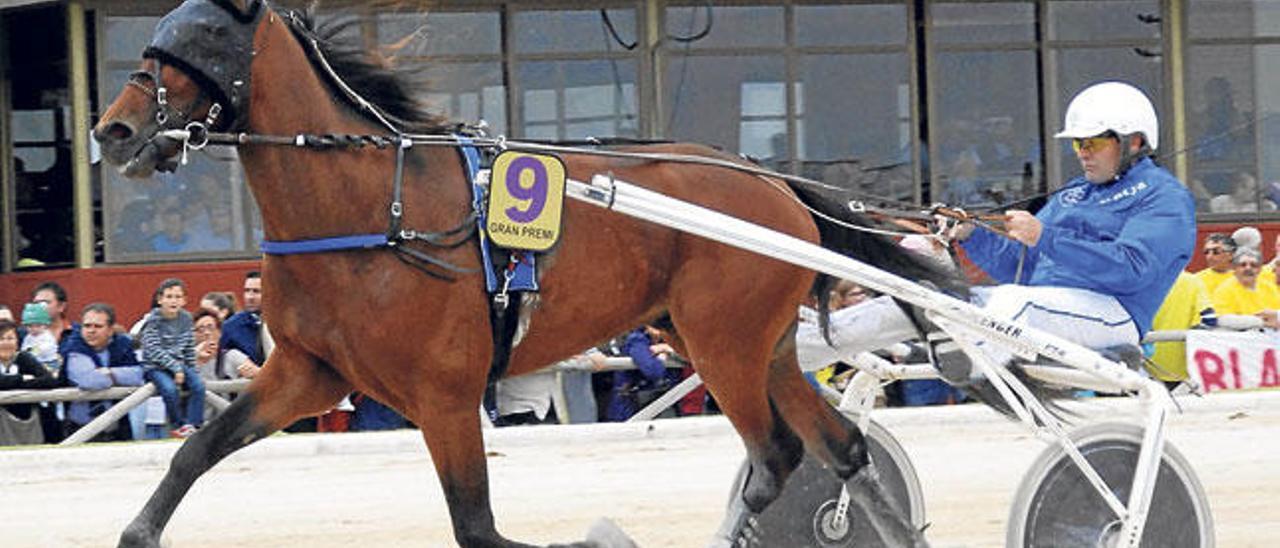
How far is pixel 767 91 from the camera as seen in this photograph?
13.6 m

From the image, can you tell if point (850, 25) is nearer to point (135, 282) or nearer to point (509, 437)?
point (135, 282)

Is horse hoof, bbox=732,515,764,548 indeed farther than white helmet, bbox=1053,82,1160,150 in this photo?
Yes

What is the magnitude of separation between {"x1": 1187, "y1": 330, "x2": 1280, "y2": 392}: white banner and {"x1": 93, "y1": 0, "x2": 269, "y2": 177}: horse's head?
6211 mm

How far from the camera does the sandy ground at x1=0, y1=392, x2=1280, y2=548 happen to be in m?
7.62

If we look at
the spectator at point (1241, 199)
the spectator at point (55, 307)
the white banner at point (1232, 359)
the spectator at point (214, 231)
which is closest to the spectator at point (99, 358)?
the spectator at point (55, 307)

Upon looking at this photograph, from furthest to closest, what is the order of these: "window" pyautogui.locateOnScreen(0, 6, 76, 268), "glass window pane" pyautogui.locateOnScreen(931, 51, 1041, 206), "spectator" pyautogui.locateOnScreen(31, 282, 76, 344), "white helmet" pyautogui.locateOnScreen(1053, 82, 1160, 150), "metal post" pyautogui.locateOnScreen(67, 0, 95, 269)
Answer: "glass window pane" pyautogui.locateOnScreen(931, 51, 1041, 206) → "window" pyautogui.locateOnScreen(0, 6, 76, 268) → "metal post" pyautogui.locateOnScreen(67, 0, 95, 269) → "spectator" pyautogui.locateOnScreen(31, 282, 76, 344) → "white helmet" pyautogui.locateOnScreen(1053, 82, 1160, 150)

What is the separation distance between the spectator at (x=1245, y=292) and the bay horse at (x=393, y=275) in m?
5.59

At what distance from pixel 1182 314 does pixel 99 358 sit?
509 cm

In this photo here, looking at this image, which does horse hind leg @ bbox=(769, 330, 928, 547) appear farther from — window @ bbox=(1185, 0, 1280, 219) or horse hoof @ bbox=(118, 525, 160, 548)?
window @ bbox=(1185, 0, 1280, 219)

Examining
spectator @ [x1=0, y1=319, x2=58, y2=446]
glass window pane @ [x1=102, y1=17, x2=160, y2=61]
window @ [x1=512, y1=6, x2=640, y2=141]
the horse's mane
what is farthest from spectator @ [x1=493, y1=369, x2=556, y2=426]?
the horse's mane

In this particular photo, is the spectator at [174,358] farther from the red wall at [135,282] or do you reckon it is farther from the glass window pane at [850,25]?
the glass window pane at [850,25]

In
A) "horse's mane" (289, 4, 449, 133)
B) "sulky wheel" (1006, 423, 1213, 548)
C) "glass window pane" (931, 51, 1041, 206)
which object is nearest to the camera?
"sulky wheel" (1006, 423, 1213, 548)

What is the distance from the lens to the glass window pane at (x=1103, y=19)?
46.0ft

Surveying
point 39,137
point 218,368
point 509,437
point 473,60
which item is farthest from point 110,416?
point 473,60
